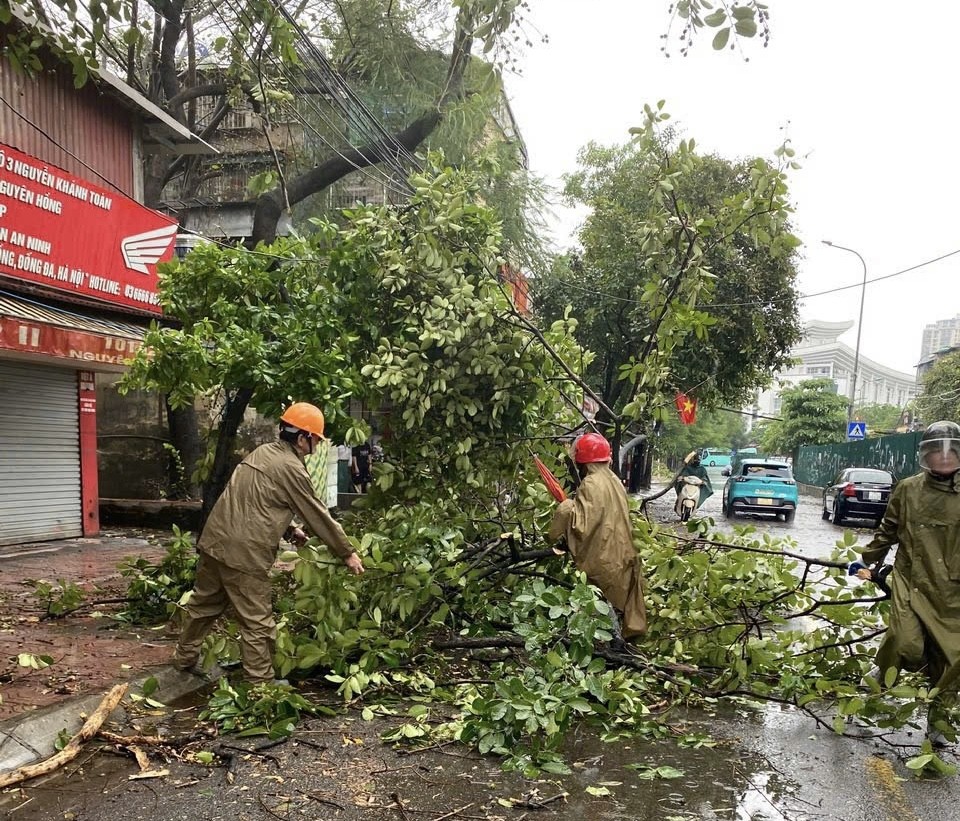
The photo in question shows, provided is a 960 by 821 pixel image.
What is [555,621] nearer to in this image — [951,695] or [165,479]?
[951,695]

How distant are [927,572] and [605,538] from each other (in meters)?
1.77

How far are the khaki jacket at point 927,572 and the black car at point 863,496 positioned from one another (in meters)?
14.1

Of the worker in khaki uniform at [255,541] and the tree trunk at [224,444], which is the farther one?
the tree trunk at [224,444]

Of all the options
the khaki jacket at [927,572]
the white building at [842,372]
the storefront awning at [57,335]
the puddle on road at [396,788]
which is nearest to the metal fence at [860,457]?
the khaki jacket at [927,572]

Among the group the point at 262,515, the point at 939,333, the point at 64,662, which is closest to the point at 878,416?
the point at 939,333

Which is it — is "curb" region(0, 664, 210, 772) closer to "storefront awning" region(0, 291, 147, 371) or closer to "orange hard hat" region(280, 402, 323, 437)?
"orange hard hat" region(280, 402, 323, 437)

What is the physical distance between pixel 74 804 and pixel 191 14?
13442mm

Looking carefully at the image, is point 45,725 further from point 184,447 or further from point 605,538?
point 184,447

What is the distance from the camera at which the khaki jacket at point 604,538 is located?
4730 mm

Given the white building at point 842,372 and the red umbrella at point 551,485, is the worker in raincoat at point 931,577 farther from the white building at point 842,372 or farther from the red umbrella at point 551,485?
the white building at point 842,372

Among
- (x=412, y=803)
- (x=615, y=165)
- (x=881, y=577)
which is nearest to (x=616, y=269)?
(x=615, y=165)

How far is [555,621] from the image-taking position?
4309mm

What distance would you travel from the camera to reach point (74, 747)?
136 inches

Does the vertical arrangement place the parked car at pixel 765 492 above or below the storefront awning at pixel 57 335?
below
